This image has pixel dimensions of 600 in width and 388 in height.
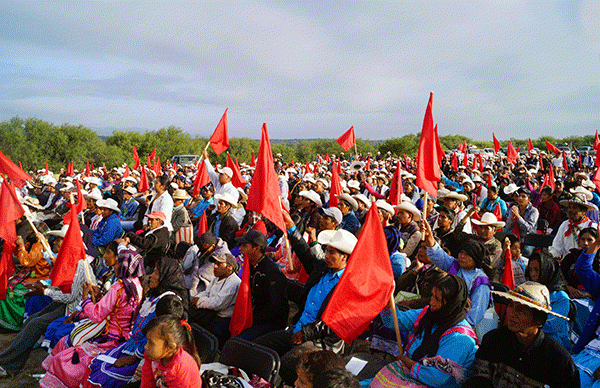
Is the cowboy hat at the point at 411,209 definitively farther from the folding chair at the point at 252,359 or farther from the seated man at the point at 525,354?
the folding chair at the point at 252,359

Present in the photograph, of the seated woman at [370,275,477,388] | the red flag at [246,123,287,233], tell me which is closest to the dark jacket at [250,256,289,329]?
the red flag at [246,123,287,233]

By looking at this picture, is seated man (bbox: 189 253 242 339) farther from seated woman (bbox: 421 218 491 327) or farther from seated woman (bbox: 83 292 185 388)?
seated woman (bbox: 421 218 491 327)

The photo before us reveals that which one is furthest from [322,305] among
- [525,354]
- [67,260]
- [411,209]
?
[67,260]

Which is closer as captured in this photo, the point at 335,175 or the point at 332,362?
the point at 332,362

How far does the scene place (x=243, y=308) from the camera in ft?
13.2

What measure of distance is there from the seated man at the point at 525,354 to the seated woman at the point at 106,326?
3.12 m

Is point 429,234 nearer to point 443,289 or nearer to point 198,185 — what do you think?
point 443,289

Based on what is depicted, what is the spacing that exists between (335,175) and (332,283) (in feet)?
16.3

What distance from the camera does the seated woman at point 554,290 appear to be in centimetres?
341

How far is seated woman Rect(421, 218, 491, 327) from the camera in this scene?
11.5ft

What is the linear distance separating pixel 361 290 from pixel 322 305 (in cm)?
69

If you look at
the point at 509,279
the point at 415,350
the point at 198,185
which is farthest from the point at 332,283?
the point at 198,185

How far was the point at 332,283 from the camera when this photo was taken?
12.1ft

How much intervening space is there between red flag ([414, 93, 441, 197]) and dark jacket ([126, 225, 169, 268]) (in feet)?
12.5
